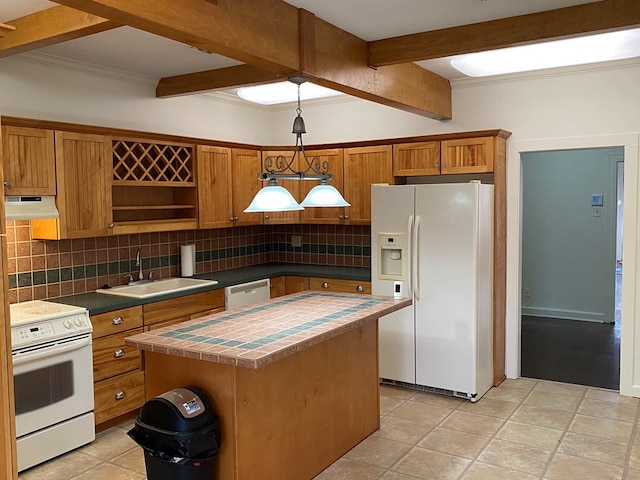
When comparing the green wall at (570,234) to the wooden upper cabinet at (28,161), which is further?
the green wall at (570,234)

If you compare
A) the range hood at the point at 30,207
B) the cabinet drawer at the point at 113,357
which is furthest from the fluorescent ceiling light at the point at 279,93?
the cabinet drawer at the point at 113,357

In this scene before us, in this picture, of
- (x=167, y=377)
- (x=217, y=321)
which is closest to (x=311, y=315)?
(x=217, y=321)

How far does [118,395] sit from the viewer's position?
401 centimetres

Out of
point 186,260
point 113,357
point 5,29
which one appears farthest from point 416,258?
point 5,29

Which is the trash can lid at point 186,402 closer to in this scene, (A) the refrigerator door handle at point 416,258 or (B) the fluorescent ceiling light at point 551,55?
(A) the refrigerator door handle at point 416,258

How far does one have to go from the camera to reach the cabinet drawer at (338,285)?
516cm

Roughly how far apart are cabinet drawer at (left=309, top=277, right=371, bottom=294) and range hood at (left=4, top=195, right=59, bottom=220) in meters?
2.44

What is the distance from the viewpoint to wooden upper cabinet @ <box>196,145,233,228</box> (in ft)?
16.5

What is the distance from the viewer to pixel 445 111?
4957 millimetres

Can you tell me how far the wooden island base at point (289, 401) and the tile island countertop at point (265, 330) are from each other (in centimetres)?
14

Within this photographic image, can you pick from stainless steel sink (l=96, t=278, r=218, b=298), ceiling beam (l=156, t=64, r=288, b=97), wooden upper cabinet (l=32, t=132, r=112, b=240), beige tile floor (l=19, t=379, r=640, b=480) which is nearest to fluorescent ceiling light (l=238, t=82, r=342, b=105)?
ceiling beam (l=156, t=64, r=288, b=97)

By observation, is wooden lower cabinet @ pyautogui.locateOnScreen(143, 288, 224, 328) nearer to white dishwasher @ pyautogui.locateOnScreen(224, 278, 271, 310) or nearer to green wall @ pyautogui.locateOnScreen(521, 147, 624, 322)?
white dishwasher @ pyautogui.locateOnScreen(224, 278, 271, 310)

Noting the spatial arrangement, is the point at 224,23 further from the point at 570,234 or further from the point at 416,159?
the point at 570,234

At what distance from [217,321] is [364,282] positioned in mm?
2085
